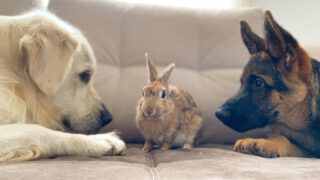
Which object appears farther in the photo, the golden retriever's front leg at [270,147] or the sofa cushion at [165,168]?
the golden retriever's front leg at [270,147]

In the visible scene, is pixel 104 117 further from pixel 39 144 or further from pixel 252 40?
pixel 252 40

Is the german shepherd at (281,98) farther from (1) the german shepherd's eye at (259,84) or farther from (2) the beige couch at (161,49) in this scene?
(2) the beige couch at (161,49)

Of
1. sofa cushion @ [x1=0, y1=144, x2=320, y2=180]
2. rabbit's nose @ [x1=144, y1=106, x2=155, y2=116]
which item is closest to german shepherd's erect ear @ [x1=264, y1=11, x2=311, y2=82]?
sofa cushion @ [x1=0, y1=144, x2=320, y2=180]

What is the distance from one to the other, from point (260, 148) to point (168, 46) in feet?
2.55

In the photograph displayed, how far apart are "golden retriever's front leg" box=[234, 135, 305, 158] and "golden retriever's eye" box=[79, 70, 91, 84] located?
635 mm

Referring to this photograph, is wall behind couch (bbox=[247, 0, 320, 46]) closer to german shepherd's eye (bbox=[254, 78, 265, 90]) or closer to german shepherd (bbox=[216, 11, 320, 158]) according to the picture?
german shepherd (bbox=[216, 11, 320, 158])

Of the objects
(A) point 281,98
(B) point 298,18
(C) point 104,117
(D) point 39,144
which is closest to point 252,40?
(A) point 281,98

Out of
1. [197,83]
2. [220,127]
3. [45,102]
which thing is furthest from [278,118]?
[45,102]

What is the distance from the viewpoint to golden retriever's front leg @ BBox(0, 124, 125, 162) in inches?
51.0

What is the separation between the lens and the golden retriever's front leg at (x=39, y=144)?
1.30m

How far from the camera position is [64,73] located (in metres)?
1.57

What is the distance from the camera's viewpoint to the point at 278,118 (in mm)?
1671

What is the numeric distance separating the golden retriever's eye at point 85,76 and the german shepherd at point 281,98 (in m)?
0.53

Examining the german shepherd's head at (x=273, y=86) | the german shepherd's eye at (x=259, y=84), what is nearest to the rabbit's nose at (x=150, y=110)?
the german shepherd's head at (x=273, y=86)
